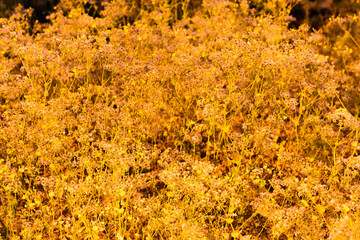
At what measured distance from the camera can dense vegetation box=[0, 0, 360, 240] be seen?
4.08 metres

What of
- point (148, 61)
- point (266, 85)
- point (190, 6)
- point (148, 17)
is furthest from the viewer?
point (190, 6)

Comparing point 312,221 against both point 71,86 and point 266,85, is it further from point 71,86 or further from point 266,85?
point 71,86

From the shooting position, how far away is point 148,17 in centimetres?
767

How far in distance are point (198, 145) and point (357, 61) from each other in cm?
296

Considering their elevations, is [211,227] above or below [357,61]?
below

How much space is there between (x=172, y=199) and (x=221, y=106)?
1.57 meters

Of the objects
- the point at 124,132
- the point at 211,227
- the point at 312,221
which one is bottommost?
the point at 211,227

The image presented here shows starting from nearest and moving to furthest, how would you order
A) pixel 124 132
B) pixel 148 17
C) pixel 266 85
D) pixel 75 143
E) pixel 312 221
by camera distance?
pixel 312 221 → pixel 124 132 → pixel 75 143 → pixel 266 85 → pixel 148 17

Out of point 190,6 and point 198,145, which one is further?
point 190,6

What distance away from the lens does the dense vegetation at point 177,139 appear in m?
4.08

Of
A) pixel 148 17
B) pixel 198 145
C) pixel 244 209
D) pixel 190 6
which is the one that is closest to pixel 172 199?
pixel 244 209

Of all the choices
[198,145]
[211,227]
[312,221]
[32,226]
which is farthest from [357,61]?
[32,226]

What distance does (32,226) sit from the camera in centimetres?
406

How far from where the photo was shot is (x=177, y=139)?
17.4 feet
